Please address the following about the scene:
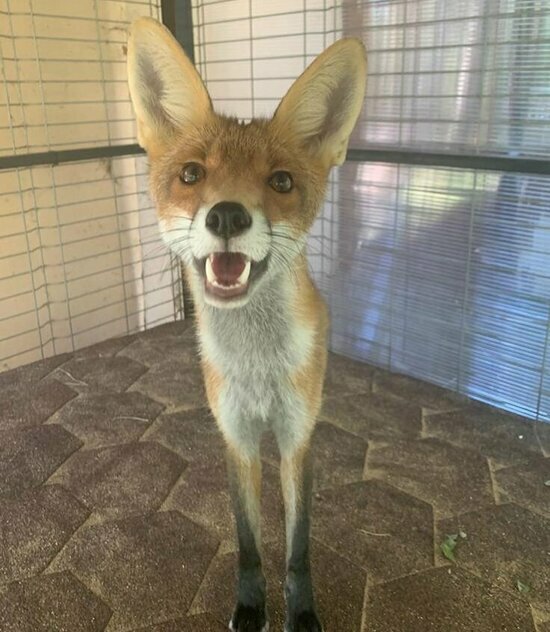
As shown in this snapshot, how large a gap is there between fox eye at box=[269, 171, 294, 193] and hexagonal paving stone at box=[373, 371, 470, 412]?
1.44m

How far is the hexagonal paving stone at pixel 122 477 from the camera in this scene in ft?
6.00

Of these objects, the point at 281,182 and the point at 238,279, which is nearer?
the point at 238,279

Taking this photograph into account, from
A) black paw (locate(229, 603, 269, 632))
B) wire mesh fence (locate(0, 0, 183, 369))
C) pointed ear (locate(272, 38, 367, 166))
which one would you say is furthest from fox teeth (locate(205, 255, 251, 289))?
wire mesh fence (locate(0, 0, 183, 369))

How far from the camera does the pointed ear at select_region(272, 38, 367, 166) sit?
4.24 ft

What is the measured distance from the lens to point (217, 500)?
6.04 ft

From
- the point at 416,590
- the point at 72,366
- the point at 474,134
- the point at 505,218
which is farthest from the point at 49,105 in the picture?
the point at 416,590

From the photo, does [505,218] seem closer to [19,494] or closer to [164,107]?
[164,107]

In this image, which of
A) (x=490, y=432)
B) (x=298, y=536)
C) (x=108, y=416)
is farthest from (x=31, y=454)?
(x=490, y=432)

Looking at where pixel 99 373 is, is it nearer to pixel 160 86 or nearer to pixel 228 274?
pixel 160 86

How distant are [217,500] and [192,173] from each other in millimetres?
1074

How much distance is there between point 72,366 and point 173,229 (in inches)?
67.8

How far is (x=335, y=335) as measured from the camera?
2941 millimetres

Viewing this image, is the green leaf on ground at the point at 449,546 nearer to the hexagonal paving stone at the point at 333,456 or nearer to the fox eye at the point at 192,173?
the hexagonal paving stone at the point at 333,456

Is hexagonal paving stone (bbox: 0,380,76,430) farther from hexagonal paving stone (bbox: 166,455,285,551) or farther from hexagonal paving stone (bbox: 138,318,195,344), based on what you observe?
hexagonal paving stone (bbox: 166,455,285,551)
